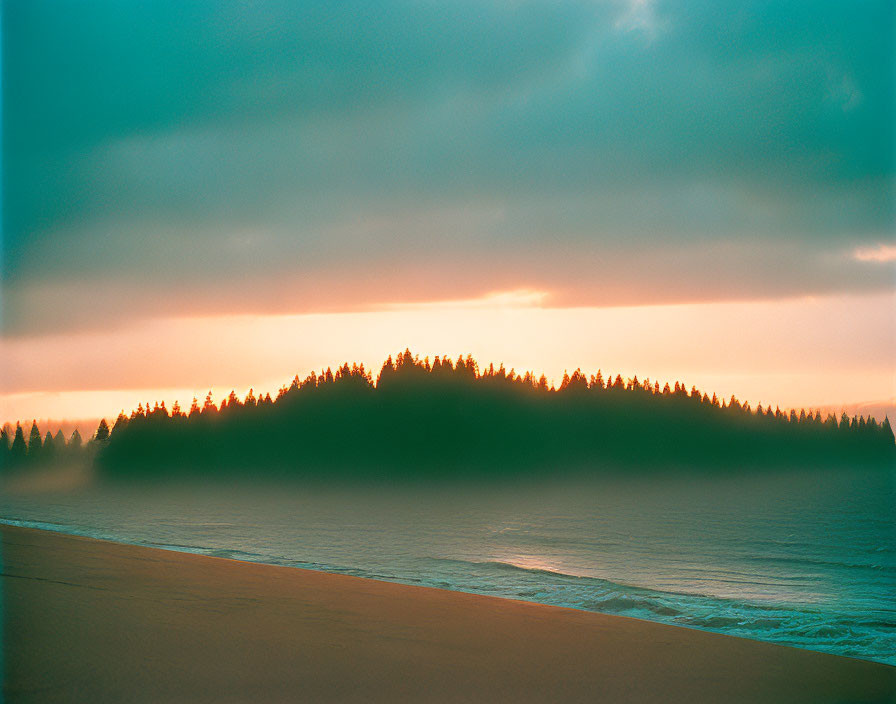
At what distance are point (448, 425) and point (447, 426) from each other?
1.16 feet

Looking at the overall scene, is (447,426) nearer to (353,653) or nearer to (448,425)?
(448,425)

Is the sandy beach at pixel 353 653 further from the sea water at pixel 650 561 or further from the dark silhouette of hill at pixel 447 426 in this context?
the dark silhouette of hill at pixel 447 426

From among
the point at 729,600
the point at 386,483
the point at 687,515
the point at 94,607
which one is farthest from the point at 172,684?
the point at 386,483

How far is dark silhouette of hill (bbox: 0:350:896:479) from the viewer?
167000mm

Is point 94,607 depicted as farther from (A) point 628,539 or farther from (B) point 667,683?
(A) point 628,539

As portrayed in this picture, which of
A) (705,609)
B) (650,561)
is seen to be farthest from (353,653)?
(650,561)

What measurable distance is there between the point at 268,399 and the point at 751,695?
170851mm

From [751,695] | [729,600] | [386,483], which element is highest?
[751,695]

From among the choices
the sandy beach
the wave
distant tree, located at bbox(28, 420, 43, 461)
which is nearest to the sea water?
the wave

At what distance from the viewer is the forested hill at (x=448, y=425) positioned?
167 meters

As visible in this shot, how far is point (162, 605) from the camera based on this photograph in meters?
9.62

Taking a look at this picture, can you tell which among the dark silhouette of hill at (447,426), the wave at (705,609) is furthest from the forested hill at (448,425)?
the wave at (705,609)

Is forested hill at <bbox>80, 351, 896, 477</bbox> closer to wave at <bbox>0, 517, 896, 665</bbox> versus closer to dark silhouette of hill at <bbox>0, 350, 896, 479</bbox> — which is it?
Answer: dark silhouette of hill at <bbox>0, 350, 896, 479</bbox>

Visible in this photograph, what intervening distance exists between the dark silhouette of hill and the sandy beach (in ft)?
507
